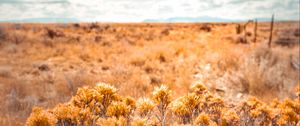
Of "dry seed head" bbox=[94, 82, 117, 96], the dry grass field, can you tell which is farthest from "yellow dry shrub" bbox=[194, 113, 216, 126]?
"dry seed head" bbox=[94, 82, 117, 96]

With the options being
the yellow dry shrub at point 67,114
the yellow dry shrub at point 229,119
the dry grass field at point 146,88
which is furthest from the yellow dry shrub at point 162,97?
the yellow dry shrub at point 229,119

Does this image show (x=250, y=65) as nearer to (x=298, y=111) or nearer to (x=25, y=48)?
(x=298, y=111)

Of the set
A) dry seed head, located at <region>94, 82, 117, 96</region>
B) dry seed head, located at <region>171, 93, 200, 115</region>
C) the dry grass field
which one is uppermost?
dry seed head, located at <region>94, 82, 117, 96</region>

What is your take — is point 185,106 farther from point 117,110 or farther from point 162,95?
point 117,110

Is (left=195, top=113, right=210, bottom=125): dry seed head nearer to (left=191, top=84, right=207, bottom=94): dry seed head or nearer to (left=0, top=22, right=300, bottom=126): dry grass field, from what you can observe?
(left=0, top=22, right=300, bottom=126): dry grass field

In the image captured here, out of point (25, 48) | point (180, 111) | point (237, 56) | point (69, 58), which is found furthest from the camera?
point (25, 48)

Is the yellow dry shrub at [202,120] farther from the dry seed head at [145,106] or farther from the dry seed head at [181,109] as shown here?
the dry seed head at [145,106]

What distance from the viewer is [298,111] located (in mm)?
3318

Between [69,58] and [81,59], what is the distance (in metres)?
0.63

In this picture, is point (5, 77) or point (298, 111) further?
point (5, 77)

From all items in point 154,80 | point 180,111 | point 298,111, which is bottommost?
point 154,80

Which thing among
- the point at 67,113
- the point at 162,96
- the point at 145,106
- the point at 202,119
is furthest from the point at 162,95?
the point at 67,113

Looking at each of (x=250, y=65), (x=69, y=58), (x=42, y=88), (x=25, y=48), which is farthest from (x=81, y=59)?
(x=250, y=65)

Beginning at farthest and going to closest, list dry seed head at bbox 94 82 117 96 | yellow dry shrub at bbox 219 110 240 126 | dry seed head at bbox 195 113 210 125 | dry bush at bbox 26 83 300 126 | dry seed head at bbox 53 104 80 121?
yellow dry shrub at bbox 219 110 240 126
dry seed head at bbox 195 113 210 125
dry seed head at bbox 94 82 117 96
dry seed head at bbox 53 104 80 121
dry bush at bbox 26 83 300 126
